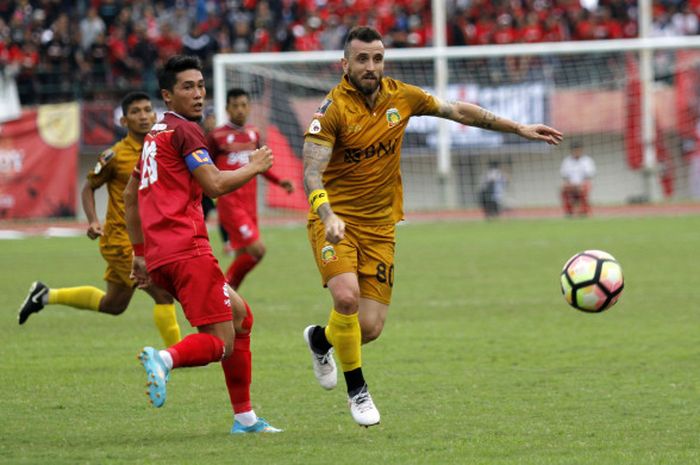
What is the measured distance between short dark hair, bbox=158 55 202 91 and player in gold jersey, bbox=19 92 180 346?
2.60m

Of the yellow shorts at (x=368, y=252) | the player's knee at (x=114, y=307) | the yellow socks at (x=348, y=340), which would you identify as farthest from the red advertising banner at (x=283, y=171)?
the yellow socks at (x=348, y=340)

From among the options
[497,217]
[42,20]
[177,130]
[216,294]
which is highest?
[42,20]

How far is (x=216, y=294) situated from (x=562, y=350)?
450cm

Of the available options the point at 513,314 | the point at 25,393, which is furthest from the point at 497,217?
the point at 25,393

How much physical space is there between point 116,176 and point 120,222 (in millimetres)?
430

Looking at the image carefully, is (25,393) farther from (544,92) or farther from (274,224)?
(544,92)

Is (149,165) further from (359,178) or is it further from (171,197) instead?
(359,178)

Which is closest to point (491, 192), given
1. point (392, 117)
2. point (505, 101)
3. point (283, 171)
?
point (505, 101)

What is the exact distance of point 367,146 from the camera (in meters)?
7.94

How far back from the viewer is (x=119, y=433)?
23.9 ft

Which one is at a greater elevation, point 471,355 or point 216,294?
point 216,294

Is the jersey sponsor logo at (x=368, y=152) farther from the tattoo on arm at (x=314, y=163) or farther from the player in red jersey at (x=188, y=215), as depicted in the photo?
the player in red jersey at (x=188, y=215)

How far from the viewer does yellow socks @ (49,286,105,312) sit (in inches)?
444

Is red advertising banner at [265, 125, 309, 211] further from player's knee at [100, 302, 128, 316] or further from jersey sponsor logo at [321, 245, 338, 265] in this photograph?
jersey sponsor logo at [321, 245, 338, 265]
